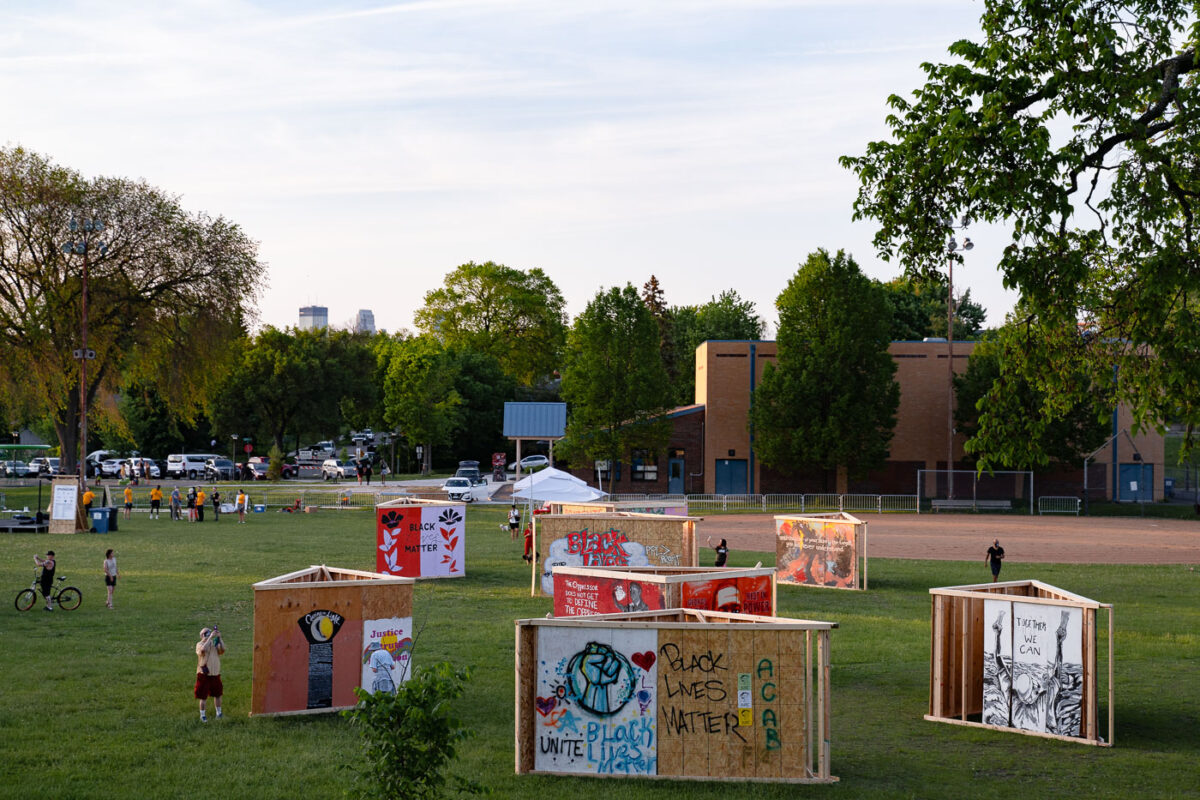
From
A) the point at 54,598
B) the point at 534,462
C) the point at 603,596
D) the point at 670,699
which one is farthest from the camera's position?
the point at 534,462

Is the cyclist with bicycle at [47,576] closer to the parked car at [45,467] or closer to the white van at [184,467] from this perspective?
the parked car at [45,467]

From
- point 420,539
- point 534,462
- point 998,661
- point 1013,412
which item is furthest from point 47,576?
point 534,462

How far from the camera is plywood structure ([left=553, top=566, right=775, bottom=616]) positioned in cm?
1700

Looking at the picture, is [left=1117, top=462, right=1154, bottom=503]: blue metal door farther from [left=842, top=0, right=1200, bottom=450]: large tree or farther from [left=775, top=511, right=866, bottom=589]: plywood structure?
[left=842, top=0, right=1200, bottom=450]: large tree

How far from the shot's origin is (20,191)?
186ft

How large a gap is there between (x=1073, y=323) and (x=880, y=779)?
267 inches

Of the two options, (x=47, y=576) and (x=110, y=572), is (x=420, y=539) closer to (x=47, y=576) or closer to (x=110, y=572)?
(x=110, y=572)

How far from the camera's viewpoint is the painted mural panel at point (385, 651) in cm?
1582

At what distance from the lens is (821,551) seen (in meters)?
30.2

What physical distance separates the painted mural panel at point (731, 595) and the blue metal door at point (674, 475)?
52.5 metres

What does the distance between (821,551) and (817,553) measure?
0.51 feet

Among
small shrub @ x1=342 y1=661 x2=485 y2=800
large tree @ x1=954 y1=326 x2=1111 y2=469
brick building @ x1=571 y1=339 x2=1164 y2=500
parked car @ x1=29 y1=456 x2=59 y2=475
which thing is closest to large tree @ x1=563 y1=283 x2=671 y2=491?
brick building @ x1=571 y1=339 x2=1164 y2=500

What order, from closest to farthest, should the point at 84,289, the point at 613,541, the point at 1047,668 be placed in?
the point at 1047,668
the point at 613,541
the point at 84,289

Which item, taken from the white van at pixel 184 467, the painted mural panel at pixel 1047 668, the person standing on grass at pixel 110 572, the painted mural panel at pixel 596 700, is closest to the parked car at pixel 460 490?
the white van at pixel 184 467
